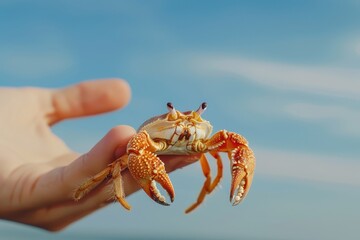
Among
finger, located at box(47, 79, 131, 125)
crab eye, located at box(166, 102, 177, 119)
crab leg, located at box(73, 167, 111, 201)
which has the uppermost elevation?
finger, located at box(47, 79, 131, 125)

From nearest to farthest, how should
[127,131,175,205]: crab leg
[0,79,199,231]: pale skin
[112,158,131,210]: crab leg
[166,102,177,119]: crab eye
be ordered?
[127,131,175,205]: crab leg
[112,158,131,210]: crab leg
[0,79,199,231]: pale skin
[166,102,177,119]: crab eye

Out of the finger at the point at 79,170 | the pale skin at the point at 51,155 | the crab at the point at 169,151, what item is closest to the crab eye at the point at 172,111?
the crab at the point at 169,151

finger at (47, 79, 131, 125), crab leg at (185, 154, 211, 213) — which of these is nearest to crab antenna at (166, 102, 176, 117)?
crab leg at (185, 154, 211, 213)

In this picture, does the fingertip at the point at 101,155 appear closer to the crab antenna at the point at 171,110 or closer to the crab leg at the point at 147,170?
the crab leg at the point at 147,170

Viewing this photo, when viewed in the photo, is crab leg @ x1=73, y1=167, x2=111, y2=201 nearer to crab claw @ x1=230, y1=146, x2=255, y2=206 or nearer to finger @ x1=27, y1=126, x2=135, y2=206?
finger @ x1=27, y1=126, x2=135, y2=206

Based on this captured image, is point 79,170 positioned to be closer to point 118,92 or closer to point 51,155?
point 51,155

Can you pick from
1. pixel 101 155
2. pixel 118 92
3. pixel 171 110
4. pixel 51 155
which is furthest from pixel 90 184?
pixel 118 92

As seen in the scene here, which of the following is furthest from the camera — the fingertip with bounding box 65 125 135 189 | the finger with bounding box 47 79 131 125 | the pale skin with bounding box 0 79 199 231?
the finger with bounding box 47 79 131 125

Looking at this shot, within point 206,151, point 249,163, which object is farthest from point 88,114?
point 249,163
